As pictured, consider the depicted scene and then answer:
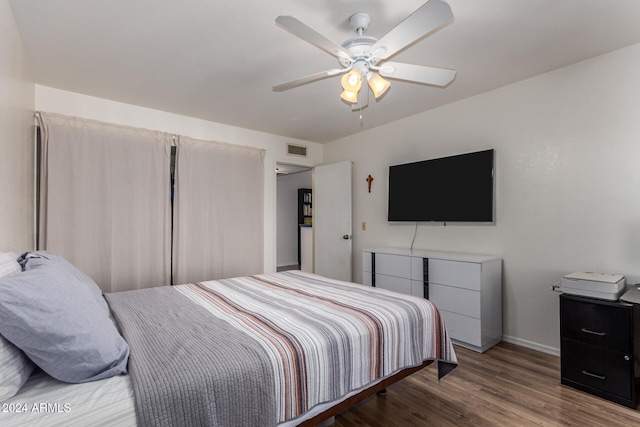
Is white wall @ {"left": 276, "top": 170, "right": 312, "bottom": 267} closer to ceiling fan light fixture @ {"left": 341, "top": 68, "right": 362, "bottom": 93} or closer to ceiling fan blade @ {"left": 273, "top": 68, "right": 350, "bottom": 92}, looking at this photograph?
ceiling fan blade @ {"left": 273, "top": 68, "right": 350, "bottom": 92}

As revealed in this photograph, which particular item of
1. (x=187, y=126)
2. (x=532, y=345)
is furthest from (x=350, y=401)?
(x=187, y=126)

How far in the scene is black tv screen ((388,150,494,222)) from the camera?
313 centimetres

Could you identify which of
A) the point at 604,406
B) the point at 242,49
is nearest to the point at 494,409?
the point at 604,406

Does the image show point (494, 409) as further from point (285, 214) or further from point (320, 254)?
point (285, 214)

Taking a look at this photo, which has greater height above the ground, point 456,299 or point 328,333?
point 328,333

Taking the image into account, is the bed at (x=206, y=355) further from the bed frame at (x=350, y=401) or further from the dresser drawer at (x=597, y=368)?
the dresser drawer at (x=597, y=368)

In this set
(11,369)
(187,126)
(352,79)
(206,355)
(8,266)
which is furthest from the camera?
(187,126)

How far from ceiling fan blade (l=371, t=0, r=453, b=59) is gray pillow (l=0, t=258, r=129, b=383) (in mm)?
1864

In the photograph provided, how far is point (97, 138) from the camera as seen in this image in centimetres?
322

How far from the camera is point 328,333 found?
1.49m

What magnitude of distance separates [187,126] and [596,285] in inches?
167

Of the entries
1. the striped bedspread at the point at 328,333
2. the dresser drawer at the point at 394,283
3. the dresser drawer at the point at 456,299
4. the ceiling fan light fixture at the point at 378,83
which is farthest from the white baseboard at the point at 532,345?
the ceiling fan light fixture at the point at 378,83

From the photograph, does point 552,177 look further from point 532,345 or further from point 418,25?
point 418,25

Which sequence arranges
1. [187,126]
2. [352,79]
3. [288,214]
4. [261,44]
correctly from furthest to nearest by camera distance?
[288,214] < [187,126] < [261,44] < [352,79]
